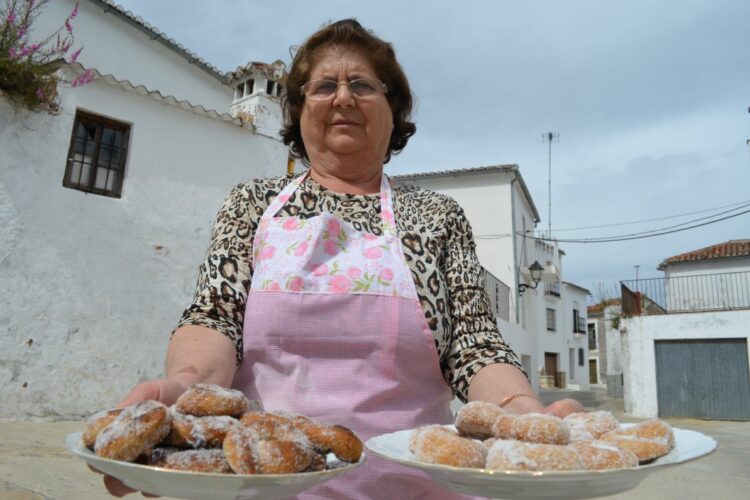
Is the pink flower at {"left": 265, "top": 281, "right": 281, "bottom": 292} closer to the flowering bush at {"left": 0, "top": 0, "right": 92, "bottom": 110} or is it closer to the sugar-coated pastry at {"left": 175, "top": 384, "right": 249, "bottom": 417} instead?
the sugar-coated pastry at {"left": 175, "top": 384, "right": 249, "bottom": 417}

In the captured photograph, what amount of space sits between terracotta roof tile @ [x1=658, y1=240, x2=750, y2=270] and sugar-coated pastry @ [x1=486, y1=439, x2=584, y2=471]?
908 inches

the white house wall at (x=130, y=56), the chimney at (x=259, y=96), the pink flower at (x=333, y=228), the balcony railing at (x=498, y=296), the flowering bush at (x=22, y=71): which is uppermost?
the white house wall at (x=130, y=56)

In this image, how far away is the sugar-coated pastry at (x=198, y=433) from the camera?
95cm

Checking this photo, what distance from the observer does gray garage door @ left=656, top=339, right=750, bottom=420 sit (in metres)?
14.5

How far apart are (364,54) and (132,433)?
1.34m

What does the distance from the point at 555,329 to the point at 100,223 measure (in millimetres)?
24004

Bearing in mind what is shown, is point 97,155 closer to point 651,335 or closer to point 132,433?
point 132,433

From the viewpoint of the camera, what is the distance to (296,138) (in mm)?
2008

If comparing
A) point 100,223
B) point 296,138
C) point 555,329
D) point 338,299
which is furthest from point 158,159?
point 555,329

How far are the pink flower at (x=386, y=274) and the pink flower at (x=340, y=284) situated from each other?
9 centimetres

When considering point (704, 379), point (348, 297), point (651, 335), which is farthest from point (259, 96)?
point (704, 379)

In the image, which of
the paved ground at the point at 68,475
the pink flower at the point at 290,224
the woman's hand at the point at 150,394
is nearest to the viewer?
the woman's hand at the point at 150,394

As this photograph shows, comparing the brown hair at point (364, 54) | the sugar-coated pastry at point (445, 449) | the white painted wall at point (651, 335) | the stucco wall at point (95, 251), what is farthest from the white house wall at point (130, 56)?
the white painted wall at point (651, 335)

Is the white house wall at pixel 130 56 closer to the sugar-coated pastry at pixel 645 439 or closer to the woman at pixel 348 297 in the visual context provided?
the woman at pixel 348 297
